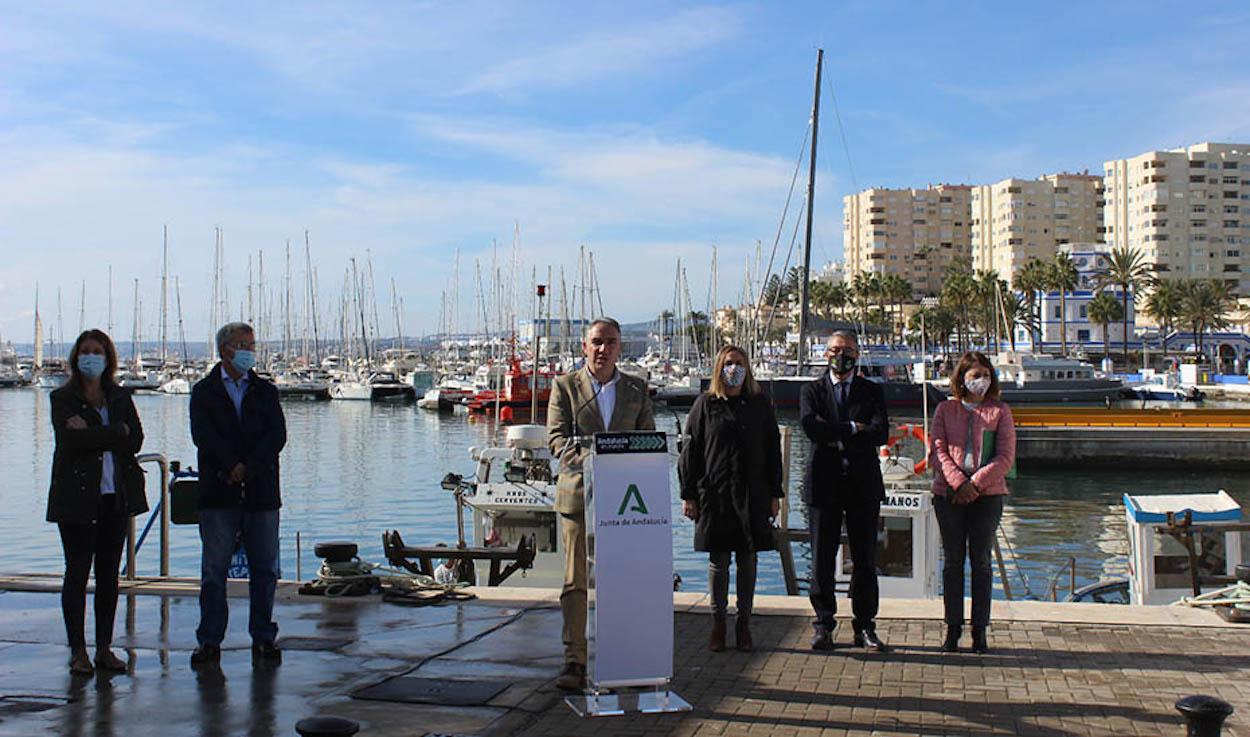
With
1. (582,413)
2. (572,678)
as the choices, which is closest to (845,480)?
(582,413)

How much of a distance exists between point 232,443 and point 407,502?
32780mm

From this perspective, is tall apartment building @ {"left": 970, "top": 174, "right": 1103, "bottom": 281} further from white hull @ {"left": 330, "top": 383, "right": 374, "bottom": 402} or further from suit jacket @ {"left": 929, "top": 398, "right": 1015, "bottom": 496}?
suit jacket @ {"left": 929, "top": 398, "right": 1015, "bottom": 496}

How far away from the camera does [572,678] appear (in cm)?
738

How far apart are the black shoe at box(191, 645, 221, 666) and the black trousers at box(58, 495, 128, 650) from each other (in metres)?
0.52

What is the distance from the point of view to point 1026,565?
26922mm

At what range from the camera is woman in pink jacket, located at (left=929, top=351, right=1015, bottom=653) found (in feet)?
27.7

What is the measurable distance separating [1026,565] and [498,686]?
21.5 m

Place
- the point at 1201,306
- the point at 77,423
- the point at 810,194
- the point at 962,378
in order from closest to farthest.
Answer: the point at 77,423
the point at 962,378
the point at 810,194
the point at 1201,306

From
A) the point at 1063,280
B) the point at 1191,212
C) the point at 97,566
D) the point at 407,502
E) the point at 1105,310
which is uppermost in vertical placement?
the point at 1191,212

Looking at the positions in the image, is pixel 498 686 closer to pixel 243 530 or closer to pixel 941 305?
pixel 243 530

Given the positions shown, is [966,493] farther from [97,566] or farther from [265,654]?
[97,566]

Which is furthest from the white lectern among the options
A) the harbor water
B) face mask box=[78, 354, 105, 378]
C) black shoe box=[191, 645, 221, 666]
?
the harbor water

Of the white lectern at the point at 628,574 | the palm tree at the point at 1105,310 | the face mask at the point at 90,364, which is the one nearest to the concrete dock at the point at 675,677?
the white lectern at the point at 628,574

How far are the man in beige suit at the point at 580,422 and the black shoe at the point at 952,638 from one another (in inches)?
97.0
